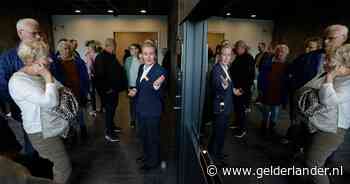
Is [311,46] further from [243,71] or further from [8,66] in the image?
[8,66]

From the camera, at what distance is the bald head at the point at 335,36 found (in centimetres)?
29

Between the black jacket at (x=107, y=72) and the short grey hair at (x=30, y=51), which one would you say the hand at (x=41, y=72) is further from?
the black jacket at (x=107, y=72)

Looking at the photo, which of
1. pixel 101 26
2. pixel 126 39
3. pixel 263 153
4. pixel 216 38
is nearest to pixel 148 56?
pixel 216 38

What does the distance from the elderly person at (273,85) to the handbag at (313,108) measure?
5 cm

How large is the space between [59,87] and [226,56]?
1.74 m

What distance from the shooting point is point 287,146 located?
1.43 ft

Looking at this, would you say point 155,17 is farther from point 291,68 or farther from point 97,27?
point 291,68

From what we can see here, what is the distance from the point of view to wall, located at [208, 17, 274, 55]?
491 millimetres

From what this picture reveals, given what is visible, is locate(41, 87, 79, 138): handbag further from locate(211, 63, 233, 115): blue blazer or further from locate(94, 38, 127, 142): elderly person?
locate(211, 63, 233, 115): blue blazer

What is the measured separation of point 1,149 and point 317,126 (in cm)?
122

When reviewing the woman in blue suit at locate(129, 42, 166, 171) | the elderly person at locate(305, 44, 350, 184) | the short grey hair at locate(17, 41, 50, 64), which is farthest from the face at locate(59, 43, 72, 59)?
the elderly person at locate(305, 44, 350, 184)

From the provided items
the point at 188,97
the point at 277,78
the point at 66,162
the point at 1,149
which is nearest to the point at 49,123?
the point at 66,162

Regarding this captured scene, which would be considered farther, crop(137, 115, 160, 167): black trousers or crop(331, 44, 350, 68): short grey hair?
crop(137, 115, 160, 167): black trousers

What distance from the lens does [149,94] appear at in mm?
2297
